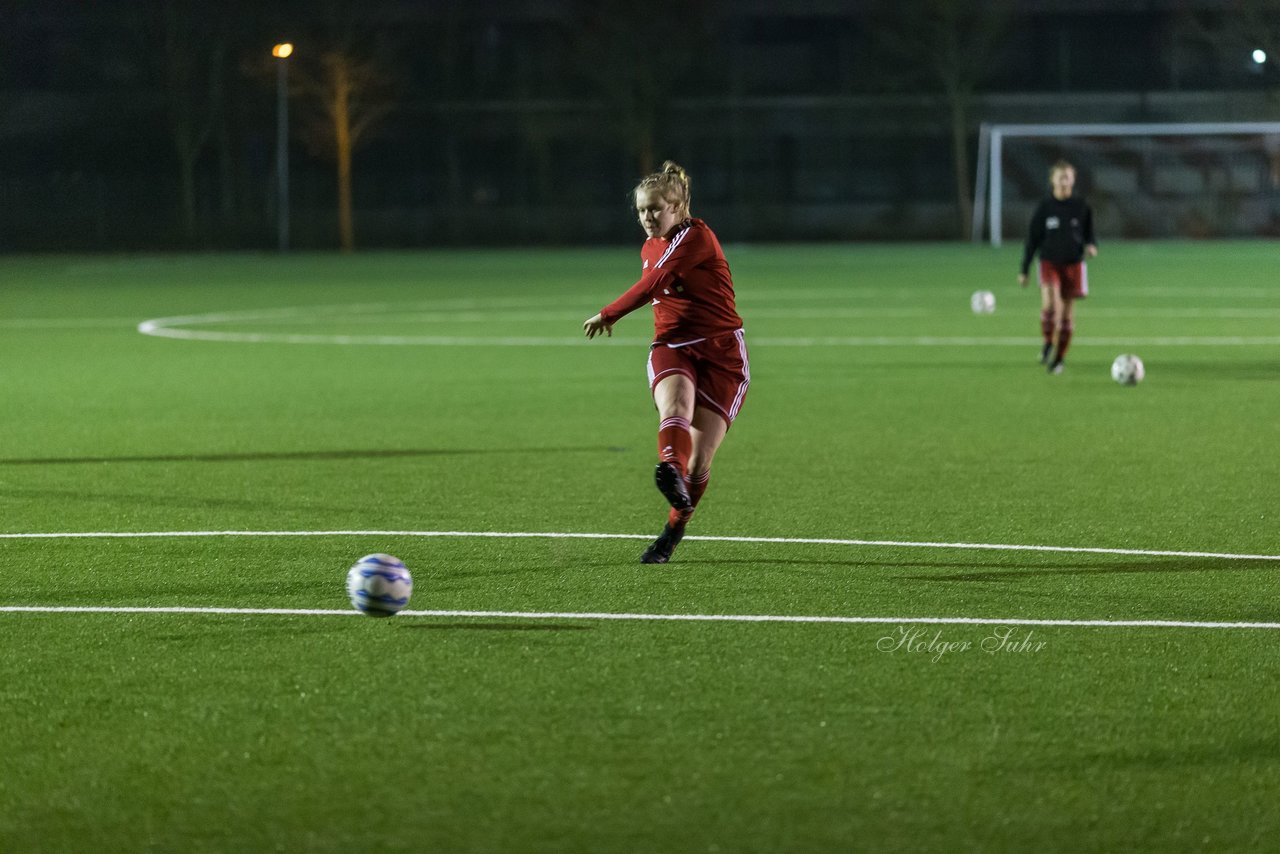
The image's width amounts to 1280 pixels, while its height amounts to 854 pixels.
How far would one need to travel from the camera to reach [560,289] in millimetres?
33625

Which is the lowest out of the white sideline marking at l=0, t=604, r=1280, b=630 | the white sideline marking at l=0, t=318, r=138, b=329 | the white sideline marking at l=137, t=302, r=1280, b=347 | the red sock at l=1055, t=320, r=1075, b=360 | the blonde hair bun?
the white sideline marking at l=0, t=318, r=138, b=329

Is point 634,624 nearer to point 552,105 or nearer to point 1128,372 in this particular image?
point 1128,372

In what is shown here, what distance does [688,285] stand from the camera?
816 cm

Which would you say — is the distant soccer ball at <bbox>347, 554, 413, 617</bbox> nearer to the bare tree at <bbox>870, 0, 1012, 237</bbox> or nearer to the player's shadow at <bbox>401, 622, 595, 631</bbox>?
the player's shadow at <bbox>401, 622, 595, 631</bbox>

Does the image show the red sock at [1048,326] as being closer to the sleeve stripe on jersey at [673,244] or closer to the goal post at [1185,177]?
the sleeve stripe on jersey at [673,244]

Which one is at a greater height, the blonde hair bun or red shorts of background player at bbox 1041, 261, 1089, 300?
the blonde hair bun

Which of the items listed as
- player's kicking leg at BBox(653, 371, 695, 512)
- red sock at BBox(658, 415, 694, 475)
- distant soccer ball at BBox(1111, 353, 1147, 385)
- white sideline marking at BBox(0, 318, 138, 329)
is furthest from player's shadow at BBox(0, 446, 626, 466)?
white sideline marking at BBox(0, 318, 138, 329)

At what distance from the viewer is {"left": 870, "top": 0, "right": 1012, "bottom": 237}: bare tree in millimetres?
61062

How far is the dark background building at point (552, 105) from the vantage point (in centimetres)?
6209

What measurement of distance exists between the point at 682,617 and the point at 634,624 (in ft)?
0.68

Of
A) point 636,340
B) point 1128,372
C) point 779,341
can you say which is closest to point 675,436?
point 1128,372

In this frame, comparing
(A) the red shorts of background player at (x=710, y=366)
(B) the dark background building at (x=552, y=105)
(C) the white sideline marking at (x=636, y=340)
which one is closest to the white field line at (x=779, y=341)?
(C) the white sideline marking at (x=636, y=340)

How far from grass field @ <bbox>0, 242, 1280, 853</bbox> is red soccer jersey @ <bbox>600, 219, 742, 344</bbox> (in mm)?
1007

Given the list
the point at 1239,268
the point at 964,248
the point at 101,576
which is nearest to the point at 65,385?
the point at 101,576
